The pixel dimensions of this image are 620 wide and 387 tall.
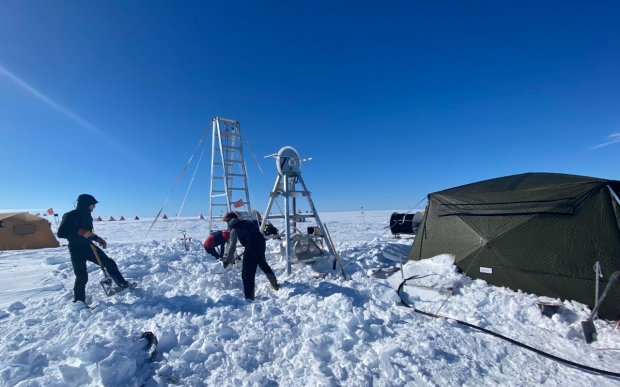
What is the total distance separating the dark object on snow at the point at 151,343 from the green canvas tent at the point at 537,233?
5.42 metres

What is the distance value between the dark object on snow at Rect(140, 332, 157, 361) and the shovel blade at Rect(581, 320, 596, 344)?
5.39 m

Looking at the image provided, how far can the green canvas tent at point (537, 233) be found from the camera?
4395mm

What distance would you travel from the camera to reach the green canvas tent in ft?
14.4

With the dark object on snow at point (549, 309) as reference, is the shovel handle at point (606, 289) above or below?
above

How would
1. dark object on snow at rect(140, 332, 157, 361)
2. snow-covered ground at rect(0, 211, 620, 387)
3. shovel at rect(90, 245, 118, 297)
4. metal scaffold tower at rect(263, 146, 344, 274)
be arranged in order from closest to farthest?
snow-covered ground at rect(0, 211, 620, 387) < dark object on snow at rect(140, 332, 157, 361) < shovel at rect(90, 245, 118, 297) < metal scaffold tower at rect(263, 146, 344, 274)

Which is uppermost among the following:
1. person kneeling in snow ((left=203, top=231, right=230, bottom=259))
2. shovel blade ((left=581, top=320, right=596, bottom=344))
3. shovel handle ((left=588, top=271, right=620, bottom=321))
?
person kneeling in snow ((left=203, top=231, right=230, bottom=259))

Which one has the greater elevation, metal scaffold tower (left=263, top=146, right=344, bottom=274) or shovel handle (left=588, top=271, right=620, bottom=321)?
metal scaffold tower (left=263, top=146, right=344, bottom=274)

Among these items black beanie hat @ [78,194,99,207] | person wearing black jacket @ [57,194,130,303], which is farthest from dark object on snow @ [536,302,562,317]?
black beanie hat @ [78,194,99,207]

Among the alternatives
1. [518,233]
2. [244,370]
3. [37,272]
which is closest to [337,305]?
[244,370]

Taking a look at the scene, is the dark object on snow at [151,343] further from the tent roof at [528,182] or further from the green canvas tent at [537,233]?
the tent roof at [528,182]

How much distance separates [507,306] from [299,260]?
14.2 feet

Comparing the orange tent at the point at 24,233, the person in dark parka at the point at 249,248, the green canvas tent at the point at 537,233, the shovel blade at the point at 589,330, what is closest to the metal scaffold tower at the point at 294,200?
the person in dark parka at the point at 249,248

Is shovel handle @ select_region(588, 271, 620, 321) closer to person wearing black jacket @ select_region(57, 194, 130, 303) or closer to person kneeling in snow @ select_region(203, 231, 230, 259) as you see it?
person wearing black jacket @ select_region(57, 194, 130, 303)

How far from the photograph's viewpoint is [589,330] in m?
3.61
